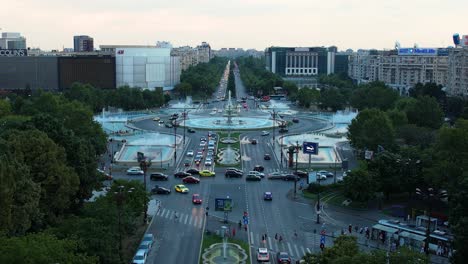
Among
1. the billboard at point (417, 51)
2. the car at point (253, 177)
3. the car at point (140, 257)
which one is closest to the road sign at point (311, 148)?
the car at point (253, 177)

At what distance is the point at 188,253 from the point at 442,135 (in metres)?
24.7

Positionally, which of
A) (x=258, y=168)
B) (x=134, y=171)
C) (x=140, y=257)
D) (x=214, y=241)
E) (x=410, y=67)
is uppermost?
(x=410, y=67)

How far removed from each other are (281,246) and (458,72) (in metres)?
89.5

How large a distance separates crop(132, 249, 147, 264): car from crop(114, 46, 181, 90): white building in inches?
4538

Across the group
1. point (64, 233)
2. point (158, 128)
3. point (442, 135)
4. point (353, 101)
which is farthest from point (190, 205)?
point (353, 101)

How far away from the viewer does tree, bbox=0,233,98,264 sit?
816 inches

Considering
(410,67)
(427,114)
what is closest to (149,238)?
(427,114)

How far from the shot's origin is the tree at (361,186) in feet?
136

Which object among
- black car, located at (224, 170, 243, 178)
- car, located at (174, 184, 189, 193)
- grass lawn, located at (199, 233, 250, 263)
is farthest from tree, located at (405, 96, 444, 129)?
grass lawn, located at (199, 233, 250, 263)

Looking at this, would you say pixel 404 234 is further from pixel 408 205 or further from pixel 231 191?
pixel 231 191

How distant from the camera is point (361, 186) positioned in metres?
41.7

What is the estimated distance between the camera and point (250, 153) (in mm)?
65375

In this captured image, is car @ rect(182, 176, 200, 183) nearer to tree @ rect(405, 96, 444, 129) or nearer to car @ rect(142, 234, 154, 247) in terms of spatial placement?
car @ rect(142, 234, 154, 247)

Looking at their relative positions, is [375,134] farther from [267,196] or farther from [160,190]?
[160,190]
